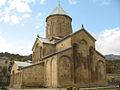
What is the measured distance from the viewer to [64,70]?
1191 inches

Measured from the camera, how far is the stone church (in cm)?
3036

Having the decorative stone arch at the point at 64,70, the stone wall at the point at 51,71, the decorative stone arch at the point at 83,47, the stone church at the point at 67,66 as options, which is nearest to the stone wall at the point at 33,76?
the stone church at the point at 67,66

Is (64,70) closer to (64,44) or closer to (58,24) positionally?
(64,44)

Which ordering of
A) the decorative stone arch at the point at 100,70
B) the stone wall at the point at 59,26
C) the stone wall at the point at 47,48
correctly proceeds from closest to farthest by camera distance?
the decorative stone arch at the point at 100,70, the stone wall at the point at 47,48, the stone wall at the point at 59,26

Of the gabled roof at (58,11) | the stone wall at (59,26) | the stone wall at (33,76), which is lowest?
the stone wall at (33,76)

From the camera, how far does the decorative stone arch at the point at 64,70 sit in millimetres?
29812

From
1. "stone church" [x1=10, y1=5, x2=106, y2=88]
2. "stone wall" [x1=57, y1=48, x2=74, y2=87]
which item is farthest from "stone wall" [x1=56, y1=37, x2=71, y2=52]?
"stone wall" [x1=57, y1=48, x2=74, y2=87]

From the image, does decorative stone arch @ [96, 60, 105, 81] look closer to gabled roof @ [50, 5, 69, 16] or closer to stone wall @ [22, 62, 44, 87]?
stone wall @ [22, 62, 44, 87]

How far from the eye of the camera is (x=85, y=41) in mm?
33344

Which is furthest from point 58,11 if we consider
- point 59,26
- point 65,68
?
point 65,68

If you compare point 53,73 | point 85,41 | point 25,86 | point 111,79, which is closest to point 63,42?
point 85,41

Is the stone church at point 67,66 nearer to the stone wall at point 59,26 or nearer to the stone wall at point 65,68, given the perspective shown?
the stone wall at point 65,68

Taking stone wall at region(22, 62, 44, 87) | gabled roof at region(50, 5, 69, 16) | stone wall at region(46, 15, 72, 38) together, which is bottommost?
stone wall at region(22, 62, 44, 87)

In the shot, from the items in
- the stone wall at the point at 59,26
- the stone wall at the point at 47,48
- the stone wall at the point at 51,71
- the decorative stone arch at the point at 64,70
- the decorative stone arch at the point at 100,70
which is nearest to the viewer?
the decorative stone arch at the point at 64,70
